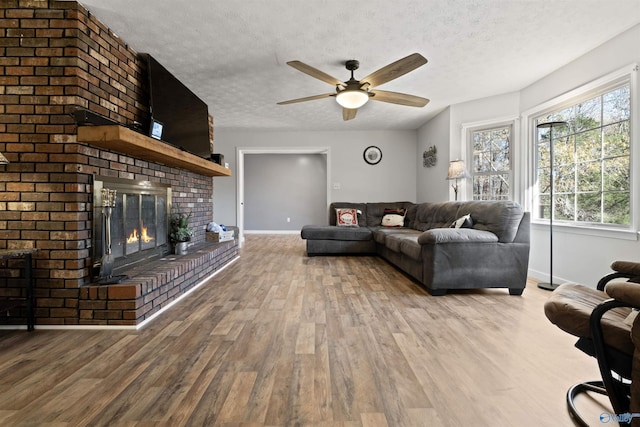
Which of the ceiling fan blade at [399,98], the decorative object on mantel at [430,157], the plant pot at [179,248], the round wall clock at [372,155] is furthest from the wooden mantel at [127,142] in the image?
the round wall clock at [372,155]

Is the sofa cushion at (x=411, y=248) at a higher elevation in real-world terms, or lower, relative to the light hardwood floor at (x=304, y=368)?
higher

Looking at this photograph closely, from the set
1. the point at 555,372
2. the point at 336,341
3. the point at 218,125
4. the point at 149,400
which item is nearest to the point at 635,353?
the point at 555,372

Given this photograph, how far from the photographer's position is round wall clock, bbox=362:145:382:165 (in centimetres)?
632

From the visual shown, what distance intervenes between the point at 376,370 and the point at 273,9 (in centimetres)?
247

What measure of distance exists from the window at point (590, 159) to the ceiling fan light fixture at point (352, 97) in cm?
207

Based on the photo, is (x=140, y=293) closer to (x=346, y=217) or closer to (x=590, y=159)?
(x=346, y=217)

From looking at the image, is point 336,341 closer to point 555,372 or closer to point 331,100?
point 555,372

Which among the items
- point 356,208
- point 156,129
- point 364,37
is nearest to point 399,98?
point 364,37

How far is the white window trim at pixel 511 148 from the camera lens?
404 cm

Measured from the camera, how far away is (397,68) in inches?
106

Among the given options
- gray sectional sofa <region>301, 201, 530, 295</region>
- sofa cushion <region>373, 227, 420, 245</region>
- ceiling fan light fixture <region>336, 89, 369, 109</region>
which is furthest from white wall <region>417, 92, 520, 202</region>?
ceiling fan light fixture <region>336, 89, 369, 109</region>

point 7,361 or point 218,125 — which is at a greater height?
point 218,125

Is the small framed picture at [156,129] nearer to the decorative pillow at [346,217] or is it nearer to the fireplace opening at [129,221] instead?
the fireplace opening at [129,221]

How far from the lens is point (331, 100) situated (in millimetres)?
4418
